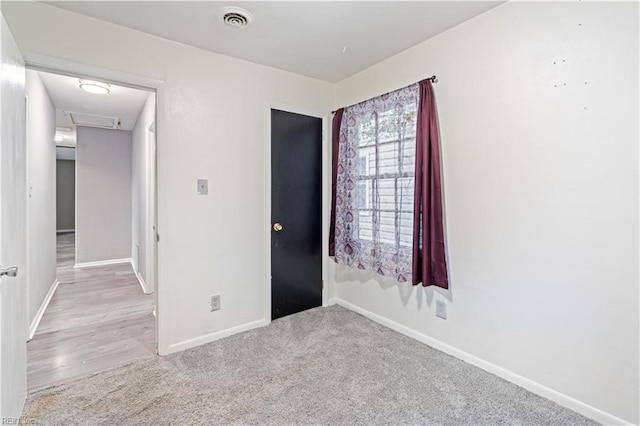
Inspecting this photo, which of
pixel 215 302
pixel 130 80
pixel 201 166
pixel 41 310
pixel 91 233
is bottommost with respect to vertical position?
pixel 41 310

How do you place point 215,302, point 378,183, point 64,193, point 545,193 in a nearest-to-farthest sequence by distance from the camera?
1. point 545,193
2. point 215,302
3. point 378,183
4. point 64,193

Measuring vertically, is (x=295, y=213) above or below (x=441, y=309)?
above

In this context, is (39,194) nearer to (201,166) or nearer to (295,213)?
(201,166)

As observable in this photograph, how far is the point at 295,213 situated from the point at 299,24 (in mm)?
1642

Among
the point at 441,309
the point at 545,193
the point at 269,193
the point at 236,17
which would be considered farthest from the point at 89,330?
the point at 545,193

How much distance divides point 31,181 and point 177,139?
1739 millimetres

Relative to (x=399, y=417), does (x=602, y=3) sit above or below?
above

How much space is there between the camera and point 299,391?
195cm

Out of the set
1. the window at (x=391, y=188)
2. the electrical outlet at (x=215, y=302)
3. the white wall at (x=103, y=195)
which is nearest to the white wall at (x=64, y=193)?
the white wall at (x=103, y=195)

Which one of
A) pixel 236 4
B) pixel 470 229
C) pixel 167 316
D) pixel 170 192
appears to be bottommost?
pixel 167 316

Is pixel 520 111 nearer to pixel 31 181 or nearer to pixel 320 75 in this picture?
pixel 320 75

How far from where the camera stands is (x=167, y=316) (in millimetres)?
2447

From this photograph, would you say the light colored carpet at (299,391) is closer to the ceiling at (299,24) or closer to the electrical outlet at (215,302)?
the electrical outlet at (215,302)

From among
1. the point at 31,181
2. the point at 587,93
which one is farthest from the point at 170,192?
the point at 587,93
